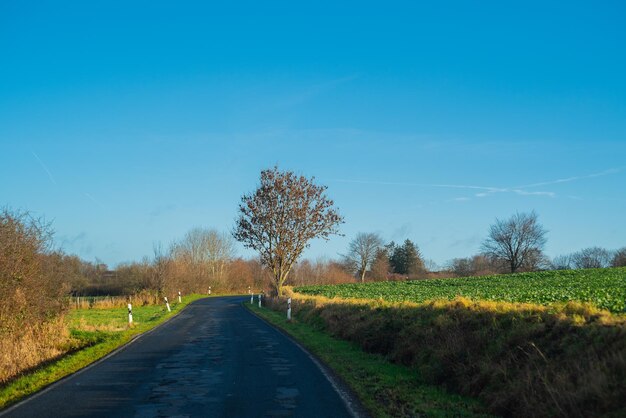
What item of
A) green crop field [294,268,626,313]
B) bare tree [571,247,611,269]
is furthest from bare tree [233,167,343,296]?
bare tree [571,247,611,269]

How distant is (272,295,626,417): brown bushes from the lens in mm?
6867

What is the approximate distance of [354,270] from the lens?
344ft

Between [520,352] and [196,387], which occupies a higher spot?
[520,352]

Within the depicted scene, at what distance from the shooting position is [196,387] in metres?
10.3

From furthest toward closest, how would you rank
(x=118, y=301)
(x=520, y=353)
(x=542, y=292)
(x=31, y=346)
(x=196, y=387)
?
1. (x=118, y=301)
2. (x=542, y=292)
3. (x=31, y=346)
4. (x=196, y=387)
5. (x=520, y=353)

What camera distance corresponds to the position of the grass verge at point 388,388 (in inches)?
336

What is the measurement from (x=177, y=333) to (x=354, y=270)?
3308 inches

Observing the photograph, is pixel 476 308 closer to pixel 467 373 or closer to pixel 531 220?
pixel 467 373

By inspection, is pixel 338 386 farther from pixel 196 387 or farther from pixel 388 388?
pixel 196 387

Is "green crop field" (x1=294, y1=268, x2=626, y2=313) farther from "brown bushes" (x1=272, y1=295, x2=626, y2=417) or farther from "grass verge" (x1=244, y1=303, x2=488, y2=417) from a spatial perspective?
"grass verge" (x1=244, y1=303, x2=488, y2=417)

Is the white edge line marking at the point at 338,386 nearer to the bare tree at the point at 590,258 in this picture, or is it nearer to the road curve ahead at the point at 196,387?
the road curve ahead at the point at 196,387

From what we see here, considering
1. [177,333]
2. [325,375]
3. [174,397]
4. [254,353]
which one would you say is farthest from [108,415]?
[177,333]

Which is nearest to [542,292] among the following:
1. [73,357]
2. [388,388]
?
[388,388]

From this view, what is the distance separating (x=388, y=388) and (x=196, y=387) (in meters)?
3.93
